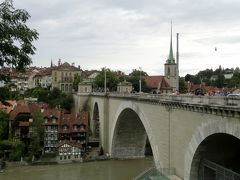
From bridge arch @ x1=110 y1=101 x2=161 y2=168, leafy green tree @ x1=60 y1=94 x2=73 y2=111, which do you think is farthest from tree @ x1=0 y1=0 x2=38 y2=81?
leafy green tree @ x1=60 y1=94 x2=73 y2=111

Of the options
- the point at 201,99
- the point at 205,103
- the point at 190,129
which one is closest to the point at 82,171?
the point at 190,129

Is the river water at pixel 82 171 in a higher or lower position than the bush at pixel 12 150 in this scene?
lower

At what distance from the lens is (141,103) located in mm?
28375

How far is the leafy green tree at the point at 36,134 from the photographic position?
4200 cm

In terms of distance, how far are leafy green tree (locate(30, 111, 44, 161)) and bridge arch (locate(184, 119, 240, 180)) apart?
26115 millimetres

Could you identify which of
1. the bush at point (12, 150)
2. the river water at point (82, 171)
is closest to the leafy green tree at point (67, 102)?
the bush at point (12, 150)

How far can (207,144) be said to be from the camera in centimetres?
1664

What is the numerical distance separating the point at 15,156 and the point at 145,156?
46.9 ft

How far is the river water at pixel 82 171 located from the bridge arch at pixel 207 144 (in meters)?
16.3

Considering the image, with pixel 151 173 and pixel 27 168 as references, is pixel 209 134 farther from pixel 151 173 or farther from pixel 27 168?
pixel 27 168

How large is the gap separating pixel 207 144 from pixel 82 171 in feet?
70.1

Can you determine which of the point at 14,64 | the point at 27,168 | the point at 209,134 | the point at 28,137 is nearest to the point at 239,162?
the point at 209,134

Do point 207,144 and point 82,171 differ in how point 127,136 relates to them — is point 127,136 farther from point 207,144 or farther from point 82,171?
point 207,144

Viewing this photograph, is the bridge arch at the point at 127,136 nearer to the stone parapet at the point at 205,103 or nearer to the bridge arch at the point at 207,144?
the stone parapet at the point at 205,103
